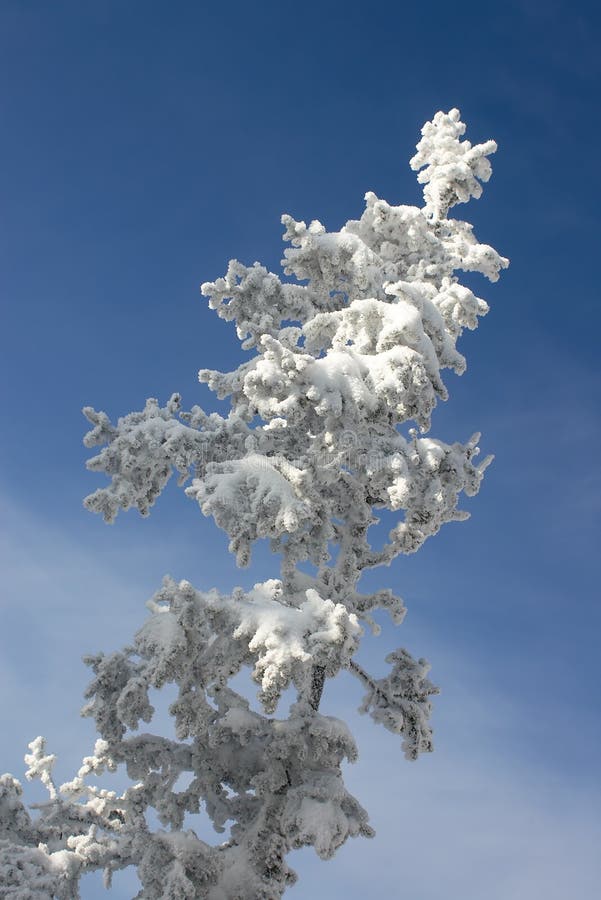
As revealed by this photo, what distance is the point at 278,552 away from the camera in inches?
520

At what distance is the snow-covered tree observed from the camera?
1048 centimetres

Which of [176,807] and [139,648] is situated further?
[176,807]

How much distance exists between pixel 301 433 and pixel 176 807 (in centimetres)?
671

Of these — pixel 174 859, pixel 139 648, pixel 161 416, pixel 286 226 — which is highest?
pixel 286 226

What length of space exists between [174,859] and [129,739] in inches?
89.0

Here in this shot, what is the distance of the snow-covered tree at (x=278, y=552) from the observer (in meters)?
10.5

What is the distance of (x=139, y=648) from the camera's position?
10578 millimetres

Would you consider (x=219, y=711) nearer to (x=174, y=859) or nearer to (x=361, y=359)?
(x=174, y=859)

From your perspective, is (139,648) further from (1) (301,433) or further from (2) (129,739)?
(1) (301,433)

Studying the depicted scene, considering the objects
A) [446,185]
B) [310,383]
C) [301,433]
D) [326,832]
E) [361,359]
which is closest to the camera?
[326,832]

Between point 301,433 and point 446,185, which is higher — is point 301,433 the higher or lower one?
the lower one

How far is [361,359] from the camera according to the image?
40.2ft

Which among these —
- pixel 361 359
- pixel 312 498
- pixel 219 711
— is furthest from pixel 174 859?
pixel 361 359

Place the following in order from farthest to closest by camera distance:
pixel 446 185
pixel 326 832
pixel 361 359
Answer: pixel 446 185 → pixel 361 359 → pixel 326 832
